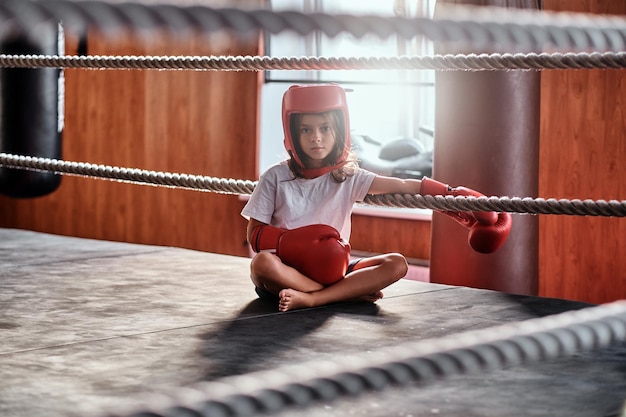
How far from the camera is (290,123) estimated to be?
1843 millimetres

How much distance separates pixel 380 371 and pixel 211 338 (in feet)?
3.03

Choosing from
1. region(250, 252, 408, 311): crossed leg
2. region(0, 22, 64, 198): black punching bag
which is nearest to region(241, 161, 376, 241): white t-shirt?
region(250, 252, 408, 311): crossed leg

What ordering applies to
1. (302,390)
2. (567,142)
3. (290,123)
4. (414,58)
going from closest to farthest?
(302,390)
(414,58)
(290,123)
(567,142)

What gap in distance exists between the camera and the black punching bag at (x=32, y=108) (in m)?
3.07

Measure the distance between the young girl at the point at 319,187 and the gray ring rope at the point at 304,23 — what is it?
1078 mm

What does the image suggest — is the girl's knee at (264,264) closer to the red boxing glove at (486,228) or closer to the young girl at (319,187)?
the young girl at (319,187)

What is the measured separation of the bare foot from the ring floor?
0.05ft

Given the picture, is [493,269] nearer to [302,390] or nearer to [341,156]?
[341,156]

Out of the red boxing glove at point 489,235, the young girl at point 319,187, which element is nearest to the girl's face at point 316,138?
the young girl at point 319,187

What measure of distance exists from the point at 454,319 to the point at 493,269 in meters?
1.30

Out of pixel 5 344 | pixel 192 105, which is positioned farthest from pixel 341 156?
pixel 192 105

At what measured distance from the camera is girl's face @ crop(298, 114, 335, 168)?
180 centimetres

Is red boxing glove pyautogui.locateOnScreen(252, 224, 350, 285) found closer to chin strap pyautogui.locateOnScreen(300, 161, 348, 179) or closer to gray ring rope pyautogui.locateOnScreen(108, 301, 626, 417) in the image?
chin strap pyautogui.locateOnScreen(300, 161, 348, 179)

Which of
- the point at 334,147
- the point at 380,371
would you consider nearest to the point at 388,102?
the point at 334,147
